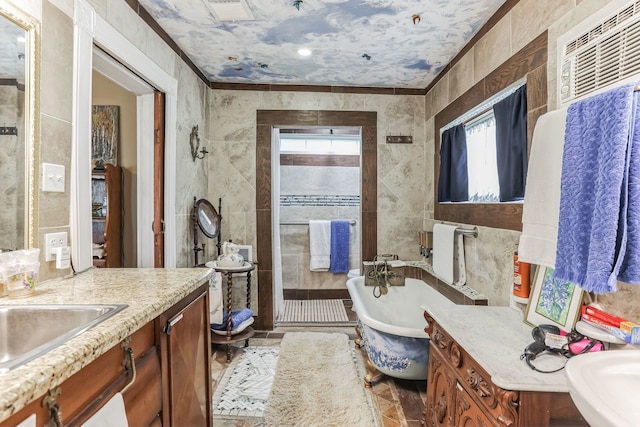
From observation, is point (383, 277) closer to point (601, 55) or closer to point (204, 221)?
point (204, 221)

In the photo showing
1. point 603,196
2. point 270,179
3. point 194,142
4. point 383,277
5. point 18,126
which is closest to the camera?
point 603,196

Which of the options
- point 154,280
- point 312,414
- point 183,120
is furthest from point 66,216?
point 312,414

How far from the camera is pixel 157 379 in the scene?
1147 mm

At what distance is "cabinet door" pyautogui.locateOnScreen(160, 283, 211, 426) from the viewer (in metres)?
1.21

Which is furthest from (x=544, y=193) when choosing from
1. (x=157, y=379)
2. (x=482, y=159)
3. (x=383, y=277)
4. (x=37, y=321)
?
(x=383, y=277)

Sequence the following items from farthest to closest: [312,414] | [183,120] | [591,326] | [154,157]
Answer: [183,120], [154,157], [312,414], [591,326]

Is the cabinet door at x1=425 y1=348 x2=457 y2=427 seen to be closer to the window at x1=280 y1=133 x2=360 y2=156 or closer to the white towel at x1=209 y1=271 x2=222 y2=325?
the white towel at x1=209 y1=271 x2=222 y2=325

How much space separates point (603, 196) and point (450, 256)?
1.62m

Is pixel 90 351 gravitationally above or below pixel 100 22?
below

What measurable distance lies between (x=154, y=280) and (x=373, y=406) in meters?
1.57

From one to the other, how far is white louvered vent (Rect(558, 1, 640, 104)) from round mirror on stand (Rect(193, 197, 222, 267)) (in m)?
2.54

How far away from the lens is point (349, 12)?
2.09 meters

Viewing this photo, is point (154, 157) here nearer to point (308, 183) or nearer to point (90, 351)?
point (90, 351)

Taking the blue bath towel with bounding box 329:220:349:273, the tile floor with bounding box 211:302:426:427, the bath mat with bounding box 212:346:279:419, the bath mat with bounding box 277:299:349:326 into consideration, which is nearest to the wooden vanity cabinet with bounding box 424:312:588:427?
the tile floor with bounding box 211:302:426:427
